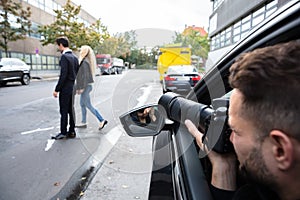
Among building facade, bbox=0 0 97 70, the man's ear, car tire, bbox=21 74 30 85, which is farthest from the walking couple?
building facade, bbox=0 0 97 70

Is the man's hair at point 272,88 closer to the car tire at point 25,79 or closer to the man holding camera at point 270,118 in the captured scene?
the man holding camera at point 270,118

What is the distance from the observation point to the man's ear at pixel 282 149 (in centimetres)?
55

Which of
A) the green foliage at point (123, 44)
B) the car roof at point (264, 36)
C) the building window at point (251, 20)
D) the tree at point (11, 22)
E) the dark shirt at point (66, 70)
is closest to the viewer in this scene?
the car roof at point (264, 36)

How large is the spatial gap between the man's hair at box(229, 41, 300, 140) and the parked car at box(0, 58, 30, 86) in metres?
15.3

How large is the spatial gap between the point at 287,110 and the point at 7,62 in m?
16.1

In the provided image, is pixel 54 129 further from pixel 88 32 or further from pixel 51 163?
pixel 88 32

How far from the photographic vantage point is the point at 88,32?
29719 millimetres

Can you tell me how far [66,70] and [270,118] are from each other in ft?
13.8

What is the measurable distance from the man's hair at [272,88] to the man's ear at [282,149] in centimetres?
1

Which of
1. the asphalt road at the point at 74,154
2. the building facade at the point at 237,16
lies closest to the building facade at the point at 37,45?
the asphalt road at the point at 74,154

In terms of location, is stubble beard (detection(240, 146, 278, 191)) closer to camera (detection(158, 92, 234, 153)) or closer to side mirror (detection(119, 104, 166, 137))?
camera (detection(158, 92, 234, 153))

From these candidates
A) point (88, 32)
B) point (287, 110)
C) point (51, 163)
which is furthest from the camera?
point (88, 32)

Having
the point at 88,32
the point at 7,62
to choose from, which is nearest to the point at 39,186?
the point at 7,62

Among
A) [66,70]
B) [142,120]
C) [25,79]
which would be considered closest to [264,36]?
[142,120]
